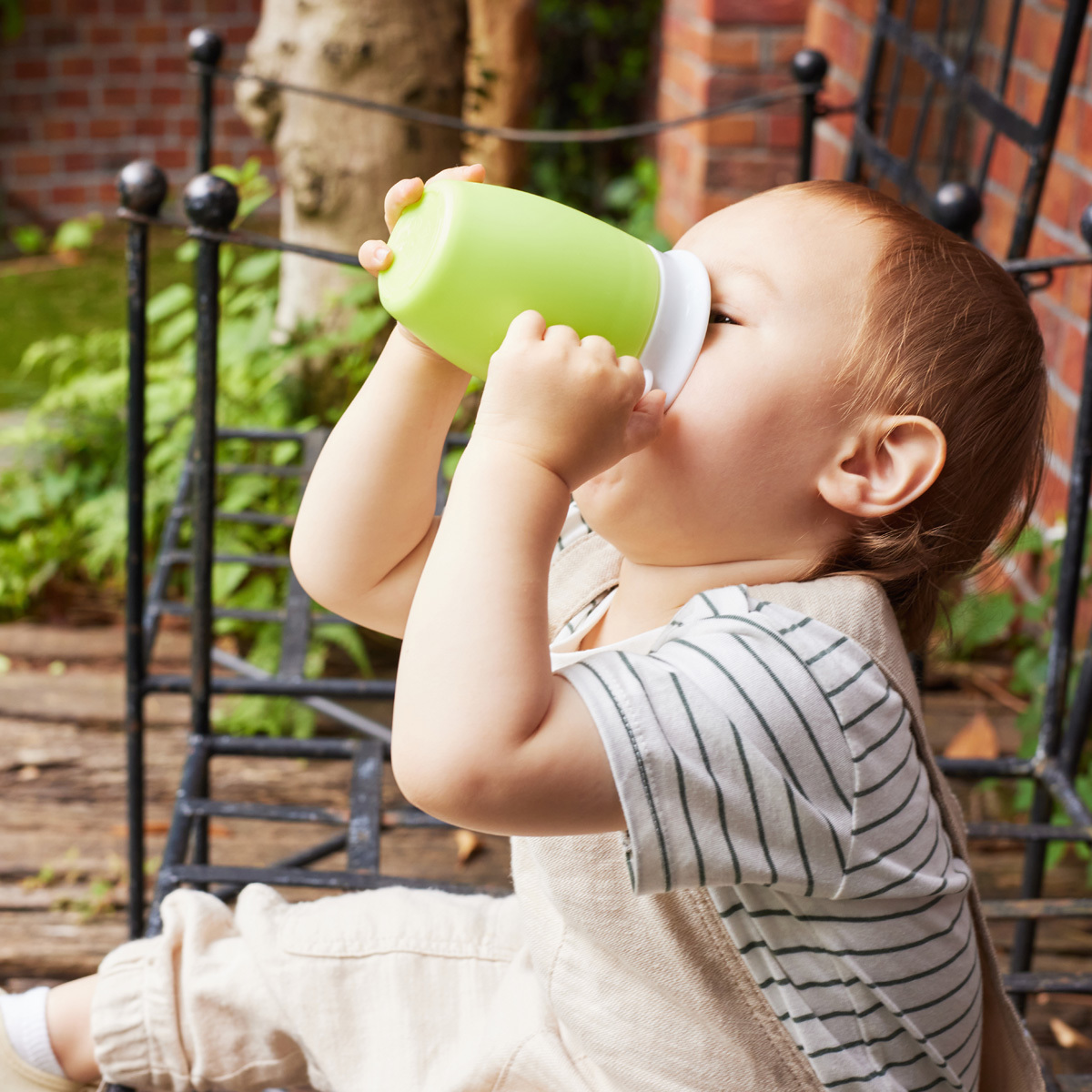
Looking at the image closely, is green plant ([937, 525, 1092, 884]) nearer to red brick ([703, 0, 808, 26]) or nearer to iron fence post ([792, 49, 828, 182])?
iron fence post ([792, 49, 828, 182])

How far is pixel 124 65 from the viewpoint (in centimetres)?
558

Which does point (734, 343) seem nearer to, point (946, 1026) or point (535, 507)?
point (535, 507)

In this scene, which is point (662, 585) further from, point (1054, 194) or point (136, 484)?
point (1054, 194)

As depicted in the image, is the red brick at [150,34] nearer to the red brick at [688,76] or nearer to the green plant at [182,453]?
the red brick at [688,76]

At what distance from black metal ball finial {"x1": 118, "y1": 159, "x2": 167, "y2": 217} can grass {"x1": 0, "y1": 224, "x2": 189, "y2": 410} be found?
2.62 meters

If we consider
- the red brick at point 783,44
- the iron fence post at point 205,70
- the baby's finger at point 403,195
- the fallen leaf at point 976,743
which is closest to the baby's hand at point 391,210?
the baby's finger at point 403,195

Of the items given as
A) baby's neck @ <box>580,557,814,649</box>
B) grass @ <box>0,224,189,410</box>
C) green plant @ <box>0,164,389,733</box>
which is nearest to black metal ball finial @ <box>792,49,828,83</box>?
green plant @ <box>0,164,389,733</box>

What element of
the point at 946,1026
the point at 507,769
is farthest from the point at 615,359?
the point at 946,1026

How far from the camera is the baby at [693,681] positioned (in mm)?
809

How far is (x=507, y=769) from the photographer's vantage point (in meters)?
0.78

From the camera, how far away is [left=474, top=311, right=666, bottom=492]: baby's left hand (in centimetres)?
82

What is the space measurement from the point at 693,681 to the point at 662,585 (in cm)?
18

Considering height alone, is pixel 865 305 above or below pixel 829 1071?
above

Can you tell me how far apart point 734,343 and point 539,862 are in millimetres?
447
